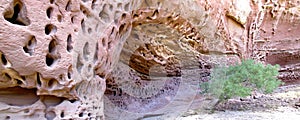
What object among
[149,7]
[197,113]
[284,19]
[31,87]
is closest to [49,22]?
[31,87]

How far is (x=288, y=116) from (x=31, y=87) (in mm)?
2404

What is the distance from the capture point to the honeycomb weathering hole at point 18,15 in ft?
5.51

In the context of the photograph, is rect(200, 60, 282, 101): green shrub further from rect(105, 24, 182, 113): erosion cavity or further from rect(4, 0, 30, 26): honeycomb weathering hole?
rect(4, 0, 30, 26): honeycomb weathering hole

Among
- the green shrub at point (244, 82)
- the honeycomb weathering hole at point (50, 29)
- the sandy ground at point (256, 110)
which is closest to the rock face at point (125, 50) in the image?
the honeycomb weathering hole at point (50, 29)

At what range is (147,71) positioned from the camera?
5.03 m

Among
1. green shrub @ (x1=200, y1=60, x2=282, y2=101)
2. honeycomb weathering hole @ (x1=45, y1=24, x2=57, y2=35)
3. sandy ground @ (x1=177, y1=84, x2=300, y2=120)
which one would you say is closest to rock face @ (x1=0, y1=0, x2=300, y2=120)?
honeycomb weathering hole @ (x1=45, y1=24, x2=57, y2=35)

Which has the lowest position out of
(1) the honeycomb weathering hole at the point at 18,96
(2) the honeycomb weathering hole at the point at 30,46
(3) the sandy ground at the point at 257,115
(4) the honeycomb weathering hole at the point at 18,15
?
(3) the sandy ground at the point at 257,115

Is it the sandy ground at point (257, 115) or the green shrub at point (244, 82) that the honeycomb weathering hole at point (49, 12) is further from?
the green shrub at point (244, 82)

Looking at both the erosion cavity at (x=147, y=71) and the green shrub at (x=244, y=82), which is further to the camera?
the erosion cavity at (x=147, y=71)

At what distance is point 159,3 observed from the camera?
3311mm

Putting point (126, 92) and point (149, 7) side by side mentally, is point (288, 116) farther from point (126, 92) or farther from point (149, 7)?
point (126, 92)

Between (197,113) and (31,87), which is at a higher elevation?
(31,87)

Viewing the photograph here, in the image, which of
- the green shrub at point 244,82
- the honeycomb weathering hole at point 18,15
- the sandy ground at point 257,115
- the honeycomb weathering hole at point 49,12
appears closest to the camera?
the honeycomb weathering hole at point 18,15

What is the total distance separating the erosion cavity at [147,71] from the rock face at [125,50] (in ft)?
0.05
